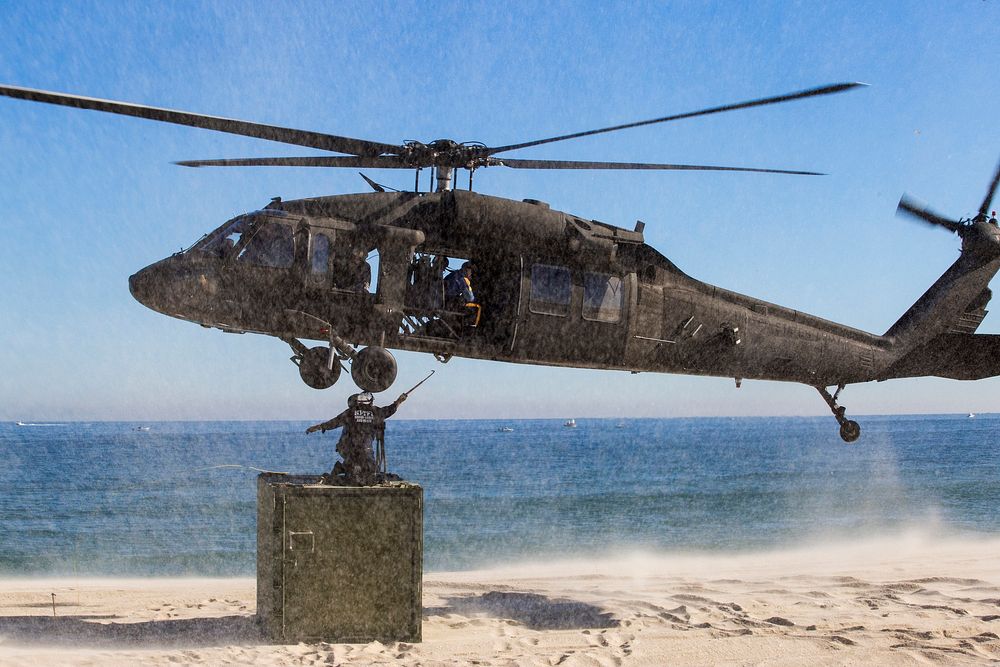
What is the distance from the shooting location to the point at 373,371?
930cm

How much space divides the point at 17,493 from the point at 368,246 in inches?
2098

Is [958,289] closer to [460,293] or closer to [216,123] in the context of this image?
[460,293]

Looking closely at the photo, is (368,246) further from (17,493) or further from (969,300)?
(17,493)

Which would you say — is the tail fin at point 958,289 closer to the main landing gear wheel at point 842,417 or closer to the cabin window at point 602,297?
the main landing gear wheel at point 842,417

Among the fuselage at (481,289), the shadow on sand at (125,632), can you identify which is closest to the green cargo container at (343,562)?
the shadow on sand at (125,632)

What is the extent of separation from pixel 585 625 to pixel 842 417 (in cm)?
511

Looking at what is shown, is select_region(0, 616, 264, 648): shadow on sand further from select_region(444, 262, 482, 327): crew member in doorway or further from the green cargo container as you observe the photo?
select_region(444, 262, 482, 327): crew member in doorway

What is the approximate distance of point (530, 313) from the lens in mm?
10281

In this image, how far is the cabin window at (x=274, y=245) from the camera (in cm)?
950

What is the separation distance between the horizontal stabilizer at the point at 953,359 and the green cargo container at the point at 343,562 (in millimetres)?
8229

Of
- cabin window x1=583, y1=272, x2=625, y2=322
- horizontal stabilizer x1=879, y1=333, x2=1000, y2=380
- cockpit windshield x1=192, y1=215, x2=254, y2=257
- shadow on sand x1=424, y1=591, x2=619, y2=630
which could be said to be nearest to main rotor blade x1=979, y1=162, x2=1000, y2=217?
horizontal stabilizer x1=879, y1=333, x2=1000, y2=380

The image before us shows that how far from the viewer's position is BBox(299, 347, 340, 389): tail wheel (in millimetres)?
10000

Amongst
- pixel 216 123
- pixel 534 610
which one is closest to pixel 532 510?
pixel 534 610

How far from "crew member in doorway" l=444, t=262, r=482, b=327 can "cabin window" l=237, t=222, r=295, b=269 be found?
1828mm
